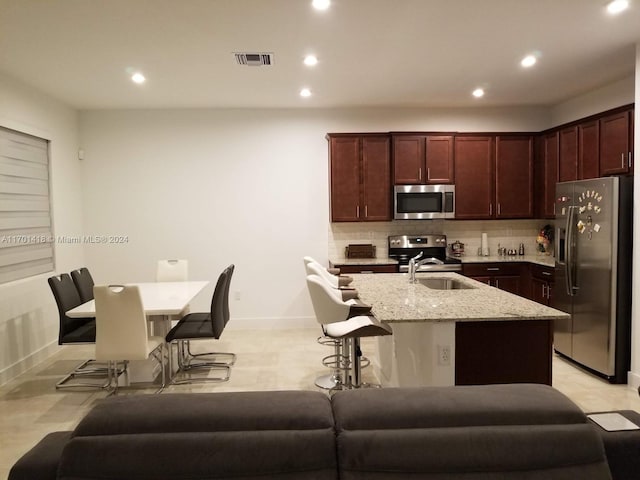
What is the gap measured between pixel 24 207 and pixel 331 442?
4671 millimetres

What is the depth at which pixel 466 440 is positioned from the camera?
1.22 meters

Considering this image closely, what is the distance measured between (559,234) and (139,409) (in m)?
4.38

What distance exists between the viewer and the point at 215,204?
6.14 m

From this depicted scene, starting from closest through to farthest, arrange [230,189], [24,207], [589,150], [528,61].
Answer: [528,61] < [24,207] < [589,150] < [230,189]

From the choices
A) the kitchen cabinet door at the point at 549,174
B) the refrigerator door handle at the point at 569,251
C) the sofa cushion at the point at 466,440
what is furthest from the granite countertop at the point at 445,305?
the kitchen cabinet door at the point at 549,174

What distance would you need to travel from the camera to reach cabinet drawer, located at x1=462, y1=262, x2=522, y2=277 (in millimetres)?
5648

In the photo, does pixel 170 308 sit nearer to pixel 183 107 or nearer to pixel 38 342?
pixel 38 342

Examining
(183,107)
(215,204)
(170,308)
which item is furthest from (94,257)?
(170,308)

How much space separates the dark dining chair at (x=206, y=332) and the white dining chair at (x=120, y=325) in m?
0.51

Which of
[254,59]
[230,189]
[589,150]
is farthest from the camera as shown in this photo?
[230,189]

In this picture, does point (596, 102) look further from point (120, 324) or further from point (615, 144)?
point (120, 324)

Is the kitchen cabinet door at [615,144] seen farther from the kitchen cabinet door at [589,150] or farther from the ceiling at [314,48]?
the ceiling at [314,48]

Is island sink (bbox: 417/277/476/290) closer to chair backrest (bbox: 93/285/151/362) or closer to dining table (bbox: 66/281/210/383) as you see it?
dining table (bbox: 66/281/210/383)

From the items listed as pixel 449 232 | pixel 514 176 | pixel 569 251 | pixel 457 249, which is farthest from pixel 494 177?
pixel 569 251
